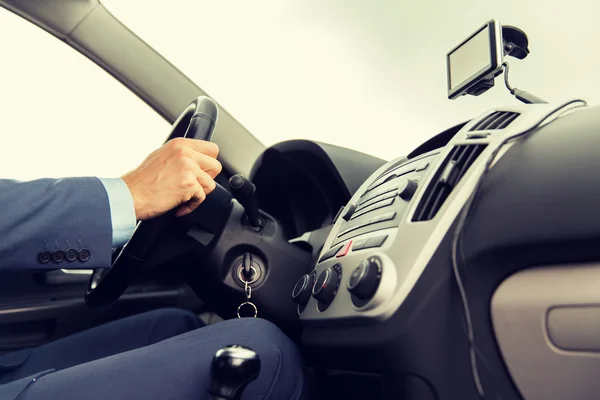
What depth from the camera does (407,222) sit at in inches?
23.0

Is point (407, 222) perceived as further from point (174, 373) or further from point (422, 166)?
point (174, 373)

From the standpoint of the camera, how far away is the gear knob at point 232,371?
56 cm

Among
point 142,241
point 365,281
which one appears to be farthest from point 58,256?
point 365,281

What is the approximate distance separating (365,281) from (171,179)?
0.35m

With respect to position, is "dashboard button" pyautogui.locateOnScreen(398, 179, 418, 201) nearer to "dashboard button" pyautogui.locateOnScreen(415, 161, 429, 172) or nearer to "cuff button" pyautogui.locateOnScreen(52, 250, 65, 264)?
"dashboard button" pyautogui.locateOnScreen(415, 161, 429, 172)

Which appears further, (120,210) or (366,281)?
(120,210)

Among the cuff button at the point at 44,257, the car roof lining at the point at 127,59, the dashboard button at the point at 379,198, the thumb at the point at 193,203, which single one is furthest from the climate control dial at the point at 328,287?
the car roof lining at the point at 127,59

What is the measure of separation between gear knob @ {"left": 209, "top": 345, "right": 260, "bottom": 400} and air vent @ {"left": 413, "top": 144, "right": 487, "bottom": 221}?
24 cm

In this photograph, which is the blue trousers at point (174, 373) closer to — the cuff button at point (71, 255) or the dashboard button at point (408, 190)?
the cuff button at point (71, 255)

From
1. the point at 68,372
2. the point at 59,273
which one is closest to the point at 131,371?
the point at 68,372

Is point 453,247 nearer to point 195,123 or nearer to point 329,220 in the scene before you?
point 195,123

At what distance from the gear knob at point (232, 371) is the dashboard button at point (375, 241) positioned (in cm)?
18

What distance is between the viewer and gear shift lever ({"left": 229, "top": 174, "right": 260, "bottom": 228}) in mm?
877

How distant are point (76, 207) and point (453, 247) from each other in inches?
19.7
